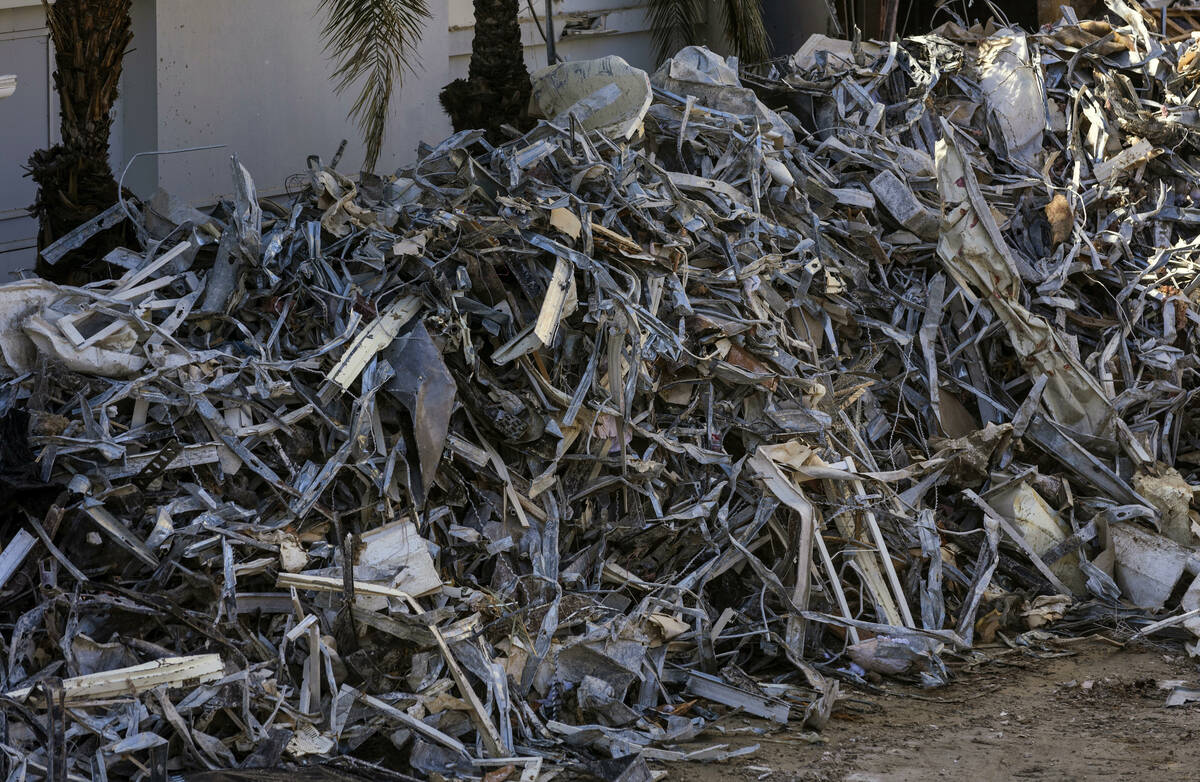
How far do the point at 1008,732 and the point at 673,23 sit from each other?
24.7ft

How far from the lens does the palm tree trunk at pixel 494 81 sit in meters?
7.46

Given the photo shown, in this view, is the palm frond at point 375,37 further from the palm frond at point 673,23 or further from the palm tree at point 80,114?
the palm frond at point 673,23

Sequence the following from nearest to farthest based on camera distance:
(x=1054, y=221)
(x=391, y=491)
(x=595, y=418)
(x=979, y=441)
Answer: (x=391, y=491) → (x=595, y=418) → (x=979, y=441) → (x=1054, y=221)

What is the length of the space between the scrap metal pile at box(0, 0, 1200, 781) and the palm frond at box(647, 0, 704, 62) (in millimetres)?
3179

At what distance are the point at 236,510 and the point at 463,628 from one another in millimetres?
945

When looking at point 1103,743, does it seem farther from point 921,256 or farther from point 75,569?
point 75,569

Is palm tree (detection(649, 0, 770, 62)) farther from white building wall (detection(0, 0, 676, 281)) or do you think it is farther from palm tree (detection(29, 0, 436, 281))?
palm tree (detection(29, 0, 436, 281))

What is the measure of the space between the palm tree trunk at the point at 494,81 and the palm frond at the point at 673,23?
300 cm

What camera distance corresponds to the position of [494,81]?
7531 millimetres

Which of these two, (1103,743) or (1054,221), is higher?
(1054,221)

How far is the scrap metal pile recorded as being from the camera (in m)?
4.11

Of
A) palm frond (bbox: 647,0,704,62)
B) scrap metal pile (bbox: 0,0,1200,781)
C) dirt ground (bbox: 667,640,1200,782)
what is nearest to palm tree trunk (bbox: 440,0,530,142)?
scrap metal pile (bbox: 0,0,1200,781)

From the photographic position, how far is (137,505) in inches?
173

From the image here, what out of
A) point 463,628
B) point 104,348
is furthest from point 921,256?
point 104,348
